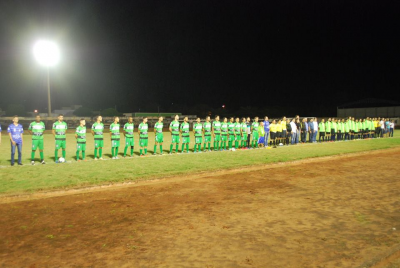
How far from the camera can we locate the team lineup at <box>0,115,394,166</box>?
12445 mm

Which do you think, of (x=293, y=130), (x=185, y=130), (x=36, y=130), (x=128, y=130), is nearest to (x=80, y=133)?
(x=36, y=130)

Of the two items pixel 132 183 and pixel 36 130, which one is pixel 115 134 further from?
pixel 132 183

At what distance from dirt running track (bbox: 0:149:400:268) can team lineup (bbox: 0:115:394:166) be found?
487 cm

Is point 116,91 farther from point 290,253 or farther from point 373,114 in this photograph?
point 290,253

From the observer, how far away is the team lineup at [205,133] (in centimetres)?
1245

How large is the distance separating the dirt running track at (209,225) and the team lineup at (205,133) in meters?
4.87

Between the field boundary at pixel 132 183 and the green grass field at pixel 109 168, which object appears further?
the green grass field at pixel 109 168

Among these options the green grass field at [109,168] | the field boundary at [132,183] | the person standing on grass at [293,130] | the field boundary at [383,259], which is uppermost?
the person standing on grass at [293,130]

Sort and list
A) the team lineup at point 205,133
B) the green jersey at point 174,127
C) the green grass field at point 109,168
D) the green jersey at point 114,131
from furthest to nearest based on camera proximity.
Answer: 1. the green jersey at point 174,127
2. the green jersey at point 114,131
3. the team lineup at point 205,133
4. the green grass field at point 109,168

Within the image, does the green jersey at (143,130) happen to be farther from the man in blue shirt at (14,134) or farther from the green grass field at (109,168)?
the man in blue shirt at (14,134)

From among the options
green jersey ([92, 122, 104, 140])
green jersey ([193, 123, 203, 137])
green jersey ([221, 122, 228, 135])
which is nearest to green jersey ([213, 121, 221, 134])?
green jersey ([221, 122, 228, 135])

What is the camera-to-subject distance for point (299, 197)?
777 cm

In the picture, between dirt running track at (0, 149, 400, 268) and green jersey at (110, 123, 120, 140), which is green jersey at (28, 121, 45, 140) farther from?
dirt running track at (0, 149, 400, 268)

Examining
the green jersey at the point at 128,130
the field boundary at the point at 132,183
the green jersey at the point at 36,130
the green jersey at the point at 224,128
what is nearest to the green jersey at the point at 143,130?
the green jersey at the point at 128,130
